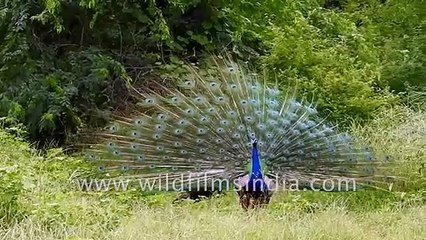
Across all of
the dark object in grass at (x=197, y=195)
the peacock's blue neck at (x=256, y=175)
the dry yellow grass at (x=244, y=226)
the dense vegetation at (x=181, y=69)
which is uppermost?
the dense vegetation at (x=181, y=69)

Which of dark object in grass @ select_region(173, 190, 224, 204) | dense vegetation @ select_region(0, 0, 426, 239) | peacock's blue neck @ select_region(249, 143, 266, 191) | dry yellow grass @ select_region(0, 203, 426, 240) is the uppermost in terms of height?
dense vegetation @ select_region(0, 0, 426, 239)

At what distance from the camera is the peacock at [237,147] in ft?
Result: 17.6

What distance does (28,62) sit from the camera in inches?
282

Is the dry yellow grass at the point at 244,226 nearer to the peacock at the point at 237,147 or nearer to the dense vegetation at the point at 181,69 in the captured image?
the dense vegetation at the point at 181,69

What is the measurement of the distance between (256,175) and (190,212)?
0.62 meters

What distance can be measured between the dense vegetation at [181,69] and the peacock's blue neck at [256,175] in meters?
0.22

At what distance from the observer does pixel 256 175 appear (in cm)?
517

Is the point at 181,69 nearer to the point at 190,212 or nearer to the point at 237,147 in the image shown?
the point at 237,147

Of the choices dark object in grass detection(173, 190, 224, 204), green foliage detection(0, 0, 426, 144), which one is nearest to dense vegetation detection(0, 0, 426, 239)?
green foliage detection(0, 0, 426, 144)

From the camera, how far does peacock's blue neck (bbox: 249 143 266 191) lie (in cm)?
512

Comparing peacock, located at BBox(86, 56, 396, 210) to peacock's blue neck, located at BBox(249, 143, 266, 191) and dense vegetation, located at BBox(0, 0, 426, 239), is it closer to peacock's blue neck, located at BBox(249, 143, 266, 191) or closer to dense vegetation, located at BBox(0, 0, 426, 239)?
peacock's blue neck, located at BBox(249, 143, 266, 191)

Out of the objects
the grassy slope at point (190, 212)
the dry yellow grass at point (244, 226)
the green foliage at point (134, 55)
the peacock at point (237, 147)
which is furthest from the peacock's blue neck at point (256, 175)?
the green foliage at point (134, 55)

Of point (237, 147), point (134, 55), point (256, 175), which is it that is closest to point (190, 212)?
point (256, 175)

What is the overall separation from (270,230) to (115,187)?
5.79 ft
